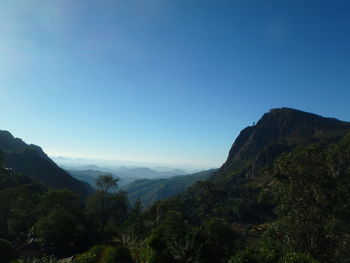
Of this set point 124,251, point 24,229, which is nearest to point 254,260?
point 124,251

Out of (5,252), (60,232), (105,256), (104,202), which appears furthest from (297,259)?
(104,202)

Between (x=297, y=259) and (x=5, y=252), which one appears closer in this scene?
(x=297, y=259)

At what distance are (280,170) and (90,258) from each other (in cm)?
2258

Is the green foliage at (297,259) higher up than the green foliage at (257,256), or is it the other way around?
the green foliage at (297,259)

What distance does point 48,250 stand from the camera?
4288 centimetres

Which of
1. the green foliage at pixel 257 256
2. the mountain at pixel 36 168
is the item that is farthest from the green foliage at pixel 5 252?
the mountain at pixel 36 168

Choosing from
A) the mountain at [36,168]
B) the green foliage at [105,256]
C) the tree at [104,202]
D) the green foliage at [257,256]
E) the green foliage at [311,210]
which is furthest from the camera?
the mountain at [36,168]

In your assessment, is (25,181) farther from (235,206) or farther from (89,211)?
(235,206)

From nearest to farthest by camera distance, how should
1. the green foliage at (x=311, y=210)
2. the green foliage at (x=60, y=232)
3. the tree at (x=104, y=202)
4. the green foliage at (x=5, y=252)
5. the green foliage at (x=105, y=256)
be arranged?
the green foliage at (x=311, y=210)
the green foliage at (x=5, y=252)
the green foliage at (x=105, y=256)
the green foliage at (x=60, y=232)
the tree at (x=104, y=202)

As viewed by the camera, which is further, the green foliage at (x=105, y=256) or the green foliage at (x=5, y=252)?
the green foliage at (x=105, y=256)

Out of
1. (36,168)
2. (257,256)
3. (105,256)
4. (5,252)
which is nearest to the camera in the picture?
(257,256)

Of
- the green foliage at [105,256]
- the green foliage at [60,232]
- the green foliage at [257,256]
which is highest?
the green foliage at [257,256]

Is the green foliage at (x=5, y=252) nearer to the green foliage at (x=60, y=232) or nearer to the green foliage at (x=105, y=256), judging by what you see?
the green foliage at (x=105, y=256)

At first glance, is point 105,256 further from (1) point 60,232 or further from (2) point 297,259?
(1) point 60,232
